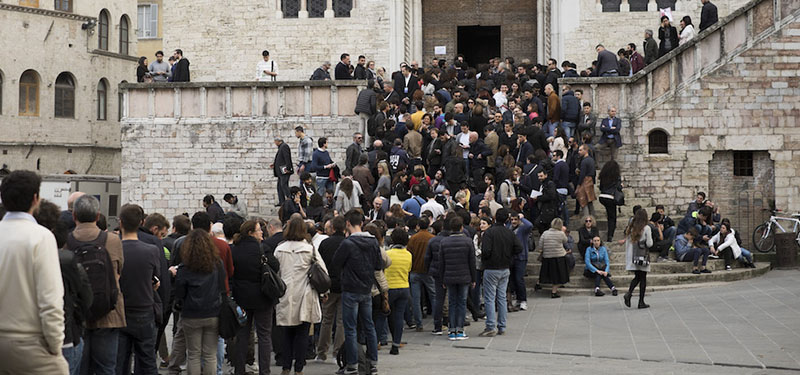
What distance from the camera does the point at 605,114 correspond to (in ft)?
76.2

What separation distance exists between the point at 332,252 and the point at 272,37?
18971mm

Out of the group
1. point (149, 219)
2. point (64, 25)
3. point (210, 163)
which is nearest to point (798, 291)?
point (149, 219)

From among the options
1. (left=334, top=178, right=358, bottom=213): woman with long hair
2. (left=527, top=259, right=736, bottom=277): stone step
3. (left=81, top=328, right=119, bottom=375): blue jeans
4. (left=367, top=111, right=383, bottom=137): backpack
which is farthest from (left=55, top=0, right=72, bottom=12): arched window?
(left=81, top=328, right=119, bottom=375): blue jeans

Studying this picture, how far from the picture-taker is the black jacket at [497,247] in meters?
13.5

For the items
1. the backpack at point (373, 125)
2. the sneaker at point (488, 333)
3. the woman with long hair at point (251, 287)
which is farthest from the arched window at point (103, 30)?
the woman with long hair at point (251, 287)

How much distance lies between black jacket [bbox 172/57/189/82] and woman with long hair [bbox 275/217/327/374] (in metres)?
16.0

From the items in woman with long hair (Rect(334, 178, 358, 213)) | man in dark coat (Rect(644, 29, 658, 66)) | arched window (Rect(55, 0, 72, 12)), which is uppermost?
arched window (Rect(55, 0, 72, 12))

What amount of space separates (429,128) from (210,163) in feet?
24.6

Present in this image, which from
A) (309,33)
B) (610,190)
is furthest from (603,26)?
(610,190)

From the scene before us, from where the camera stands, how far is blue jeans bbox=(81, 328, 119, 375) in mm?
7957

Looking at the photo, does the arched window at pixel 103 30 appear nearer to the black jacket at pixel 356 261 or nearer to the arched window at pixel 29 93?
the arched window at pixel 29 93

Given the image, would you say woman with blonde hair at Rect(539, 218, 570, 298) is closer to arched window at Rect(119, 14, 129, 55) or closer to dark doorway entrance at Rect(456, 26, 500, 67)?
dark doorway entrance at Rect(456, 26, 500, 67)

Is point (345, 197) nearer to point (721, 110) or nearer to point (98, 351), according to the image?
point (721, 110)

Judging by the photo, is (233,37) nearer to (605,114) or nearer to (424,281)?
(605,114)
